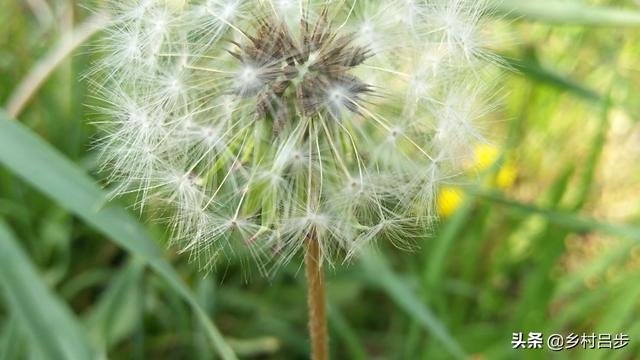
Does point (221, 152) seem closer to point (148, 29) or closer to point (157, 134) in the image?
point (157, 134)

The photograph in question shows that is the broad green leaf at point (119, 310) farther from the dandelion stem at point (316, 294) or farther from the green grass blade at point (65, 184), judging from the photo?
the dandelion stem at point (316, 294)

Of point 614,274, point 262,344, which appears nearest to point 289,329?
point 262,344

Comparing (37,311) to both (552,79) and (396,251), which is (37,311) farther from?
(552,79)

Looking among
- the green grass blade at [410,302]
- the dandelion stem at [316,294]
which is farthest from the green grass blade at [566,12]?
the dandelion stem at [316,294]

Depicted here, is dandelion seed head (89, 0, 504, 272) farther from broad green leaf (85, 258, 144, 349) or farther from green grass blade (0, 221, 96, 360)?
broad green leaf (85, 258, 144, 349)

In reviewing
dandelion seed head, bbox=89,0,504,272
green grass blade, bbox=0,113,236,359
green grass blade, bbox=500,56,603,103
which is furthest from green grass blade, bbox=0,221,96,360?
green grass blade, bbox=500,56,603,103


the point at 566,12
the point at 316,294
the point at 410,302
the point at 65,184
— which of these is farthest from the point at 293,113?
the point at 566,12

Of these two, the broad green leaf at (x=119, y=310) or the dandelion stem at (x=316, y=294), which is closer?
the dandelion stem at (x=316, y=294)
